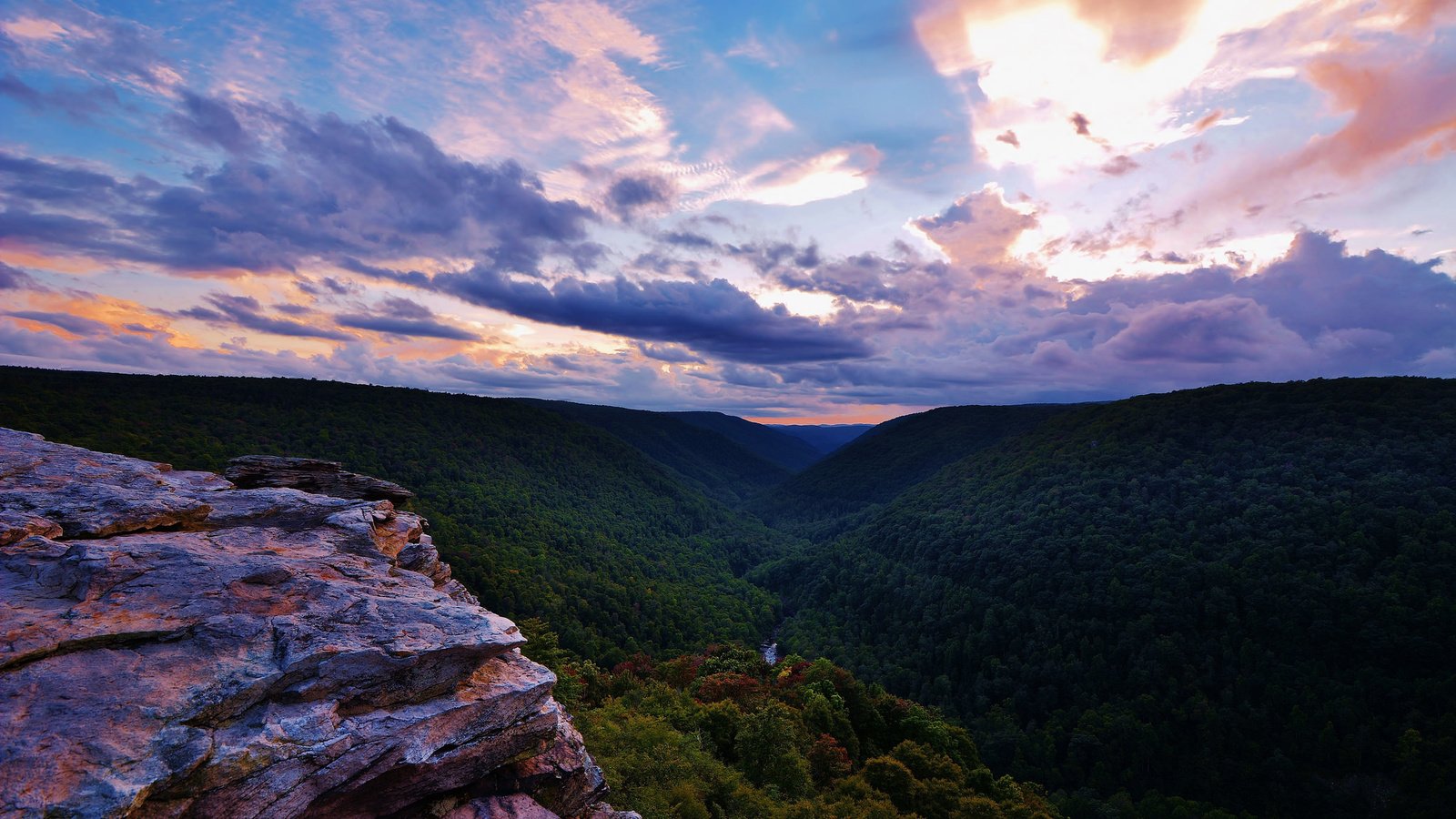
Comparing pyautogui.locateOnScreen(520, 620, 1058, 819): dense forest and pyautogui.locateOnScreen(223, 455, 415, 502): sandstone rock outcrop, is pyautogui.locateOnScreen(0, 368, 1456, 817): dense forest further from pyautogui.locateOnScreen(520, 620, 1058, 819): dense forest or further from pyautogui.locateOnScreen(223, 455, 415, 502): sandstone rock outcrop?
pyautogui.locateOnScreen(223, 455, 415, 502): sandstone rock outcrop

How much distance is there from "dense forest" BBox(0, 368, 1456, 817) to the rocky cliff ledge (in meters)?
15.6

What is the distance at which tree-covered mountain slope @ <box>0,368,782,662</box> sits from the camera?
10820 cm

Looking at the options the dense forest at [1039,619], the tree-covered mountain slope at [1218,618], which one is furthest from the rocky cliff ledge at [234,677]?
the tree-covered mountain slope at [1218,618]

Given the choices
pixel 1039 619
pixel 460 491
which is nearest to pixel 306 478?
pixel 460 491

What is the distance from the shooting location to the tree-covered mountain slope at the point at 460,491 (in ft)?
355

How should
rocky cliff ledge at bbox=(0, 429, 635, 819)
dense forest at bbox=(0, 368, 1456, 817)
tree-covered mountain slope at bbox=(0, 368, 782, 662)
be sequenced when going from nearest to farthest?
1. rocky cliff ledge at bbox=(0, 429, 635, 819)
2. dense forest at bbox=(0, 368, 1456, 817)
3. tree-covered mountain slope at bbox=(0, 368, 782, 662)

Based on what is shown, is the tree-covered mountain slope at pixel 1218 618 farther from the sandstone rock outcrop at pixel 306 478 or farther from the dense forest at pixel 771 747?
the sandstone rock outcrop at pixel 306 478

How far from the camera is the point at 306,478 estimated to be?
29953 mm

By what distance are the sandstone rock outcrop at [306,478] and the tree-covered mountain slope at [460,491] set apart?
78.3m

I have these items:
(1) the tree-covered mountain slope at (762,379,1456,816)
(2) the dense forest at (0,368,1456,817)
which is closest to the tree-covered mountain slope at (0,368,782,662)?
(2) the dense forest at (0,368,1456,817)

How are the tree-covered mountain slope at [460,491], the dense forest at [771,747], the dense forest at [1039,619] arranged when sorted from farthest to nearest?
the tree-covered mountain slope at [460,491] → the dense forest at [1039,619] → the dense forest at [771,747]

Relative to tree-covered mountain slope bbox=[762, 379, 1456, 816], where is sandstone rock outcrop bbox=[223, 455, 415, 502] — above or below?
above

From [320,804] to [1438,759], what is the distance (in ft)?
465

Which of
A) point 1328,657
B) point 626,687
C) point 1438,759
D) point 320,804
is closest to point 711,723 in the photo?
point 626,687
